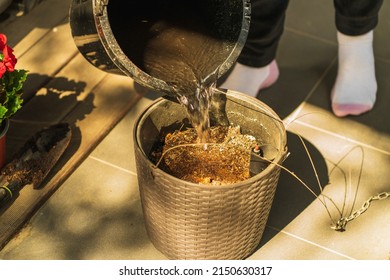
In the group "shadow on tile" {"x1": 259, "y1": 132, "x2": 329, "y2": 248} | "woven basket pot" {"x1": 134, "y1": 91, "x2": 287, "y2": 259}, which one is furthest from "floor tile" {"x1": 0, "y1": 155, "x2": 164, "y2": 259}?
"shadow on tile" {"x1": 259, "y1": 132, "x2": 329, "y2": 248}

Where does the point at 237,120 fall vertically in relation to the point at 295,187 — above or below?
above

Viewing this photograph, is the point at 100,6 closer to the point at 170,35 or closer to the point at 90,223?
the point at 170,35

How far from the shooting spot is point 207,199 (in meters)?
1.83

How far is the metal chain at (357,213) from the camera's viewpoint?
2.19 m

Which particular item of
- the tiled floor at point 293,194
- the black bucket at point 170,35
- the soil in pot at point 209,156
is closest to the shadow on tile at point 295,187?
the tiled floor at point 293,194

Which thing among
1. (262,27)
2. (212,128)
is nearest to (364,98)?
(262,27)

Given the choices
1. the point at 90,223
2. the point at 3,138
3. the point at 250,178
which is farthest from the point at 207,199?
the point at 3,138

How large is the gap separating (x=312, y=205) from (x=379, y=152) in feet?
1.10

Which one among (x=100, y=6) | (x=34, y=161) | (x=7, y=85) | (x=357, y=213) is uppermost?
(x=100, y=6)

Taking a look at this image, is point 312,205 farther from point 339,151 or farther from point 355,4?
point 355,4

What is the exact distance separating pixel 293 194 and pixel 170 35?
24.8 inches

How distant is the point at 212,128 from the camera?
84.6 inches

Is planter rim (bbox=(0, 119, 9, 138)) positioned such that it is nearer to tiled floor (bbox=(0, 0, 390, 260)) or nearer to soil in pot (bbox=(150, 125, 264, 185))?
tiled floor (bbox=(0, 0, 390, 260))
